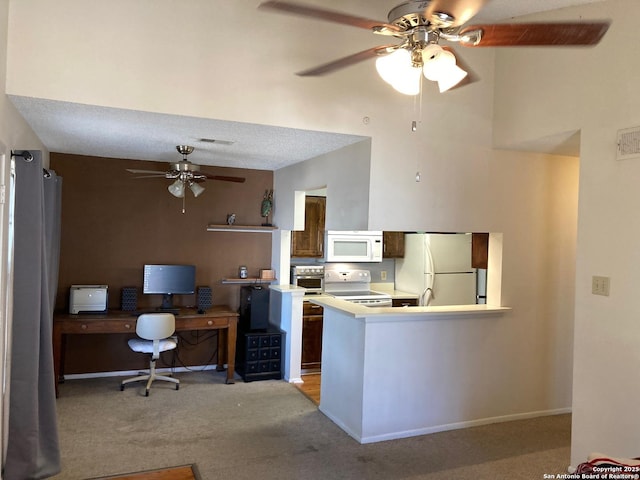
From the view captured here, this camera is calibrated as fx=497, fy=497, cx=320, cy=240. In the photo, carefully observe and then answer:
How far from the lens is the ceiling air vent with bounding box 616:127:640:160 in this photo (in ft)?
9.32

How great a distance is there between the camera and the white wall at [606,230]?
2859mm

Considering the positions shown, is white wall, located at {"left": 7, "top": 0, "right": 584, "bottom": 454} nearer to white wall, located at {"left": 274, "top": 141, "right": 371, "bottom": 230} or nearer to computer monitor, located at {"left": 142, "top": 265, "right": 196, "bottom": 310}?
white wall, located at {"left": 274, "top": 141, "right": 371, "bottom": 230}

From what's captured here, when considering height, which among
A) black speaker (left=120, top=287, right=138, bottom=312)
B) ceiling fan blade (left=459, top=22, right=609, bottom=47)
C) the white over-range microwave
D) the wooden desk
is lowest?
the wooden desk

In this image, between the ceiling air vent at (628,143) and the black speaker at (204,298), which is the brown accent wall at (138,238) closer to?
the black speaker at (204,298)

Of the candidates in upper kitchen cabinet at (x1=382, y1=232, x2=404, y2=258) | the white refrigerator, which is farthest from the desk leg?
the white refrigerator

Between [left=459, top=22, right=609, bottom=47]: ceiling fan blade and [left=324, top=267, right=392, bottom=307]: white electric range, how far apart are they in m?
4.10

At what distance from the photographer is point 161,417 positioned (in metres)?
4.09

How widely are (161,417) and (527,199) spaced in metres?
3.52

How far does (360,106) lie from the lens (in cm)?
352

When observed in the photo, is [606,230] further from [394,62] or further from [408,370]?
[394,62]

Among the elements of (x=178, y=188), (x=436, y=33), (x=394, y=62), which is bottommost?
(x=178, y=188)

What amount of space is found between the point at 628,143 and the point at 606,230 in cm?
52

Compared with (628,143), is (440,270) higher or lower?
lower

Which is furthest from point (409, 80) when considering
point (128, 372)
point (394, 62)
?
point (128, 372)
